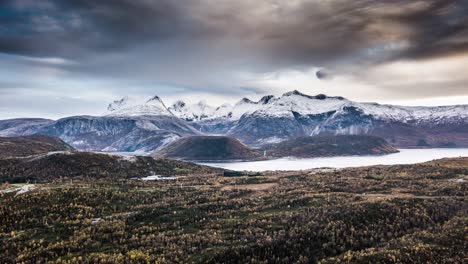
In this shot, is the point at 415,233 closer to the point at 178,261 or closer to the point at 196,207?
the point at 178,261

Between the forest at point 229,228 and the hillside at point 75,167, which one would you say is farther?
the hillside at point 75,167

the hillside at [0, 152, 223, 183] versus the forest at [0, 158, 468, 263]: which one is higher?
the hillside at [0, 152, 223, 183]

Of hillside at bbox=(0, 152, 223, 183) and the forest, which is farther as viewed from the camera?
hillside at bbox=(0, 152, 223, 183)

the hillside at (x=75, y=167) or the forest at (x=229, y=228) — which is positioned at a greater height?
the hillside at (x=75, y=167)

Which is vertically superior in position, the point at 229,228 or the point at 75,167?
the point at 75,167

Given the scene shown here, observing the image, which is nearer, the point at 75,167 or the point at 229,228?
the point at 229,228
